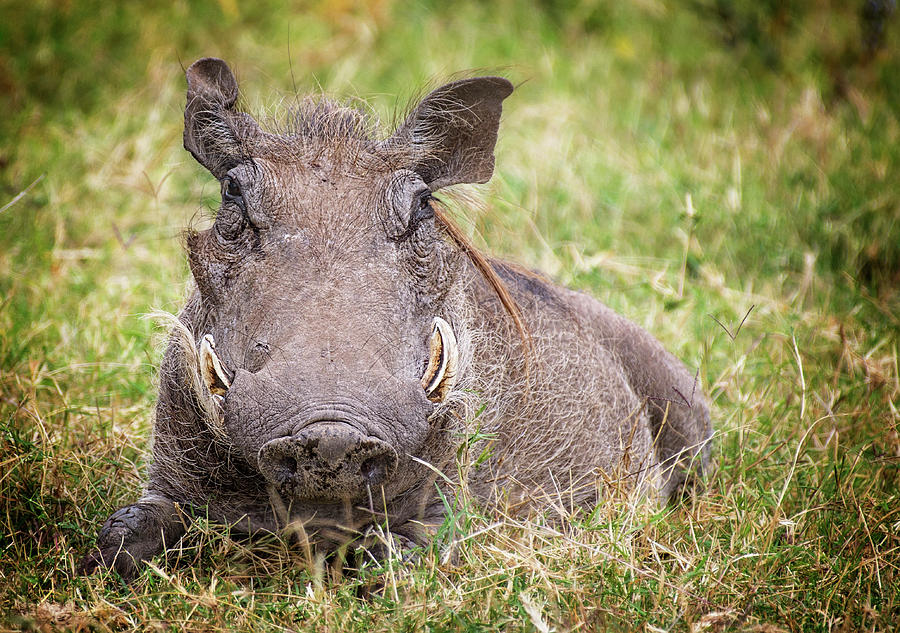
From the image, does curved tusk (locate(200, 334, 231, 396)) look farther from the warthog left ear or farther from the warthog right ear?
the warthog left ear

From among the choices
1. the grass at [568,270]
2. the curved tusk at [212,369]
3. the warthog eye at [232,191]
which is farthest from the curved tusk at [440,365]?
the warthog eye at [232,191]

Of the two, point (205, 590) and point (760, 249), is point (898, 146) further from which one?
point (205, 590)

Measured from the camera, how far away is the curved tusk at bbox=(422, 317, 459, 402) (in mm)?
2871

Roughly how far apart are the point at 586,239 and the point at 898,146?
2519 mm

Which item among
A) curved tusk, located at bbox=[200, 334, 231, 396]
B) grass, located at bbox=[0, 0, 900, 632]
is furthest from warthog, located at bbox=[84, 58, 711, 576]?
grass, located at bbox=[0, 0, 900, 632]

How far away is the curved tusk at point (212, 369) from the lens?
278cm

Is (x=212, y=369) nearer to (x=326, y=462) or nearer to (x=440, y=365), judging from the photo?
(x=326, y=462)

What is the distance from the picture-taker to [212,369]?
282 centimetres

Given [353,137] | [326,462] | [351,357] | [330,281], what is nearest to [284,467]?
[326,462]

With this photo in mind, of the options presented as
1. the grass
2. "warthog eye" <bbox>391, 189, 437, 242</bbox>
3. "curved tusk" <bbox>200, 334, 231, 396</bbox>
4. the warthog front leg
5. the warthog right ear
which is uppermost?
the warthog right ear

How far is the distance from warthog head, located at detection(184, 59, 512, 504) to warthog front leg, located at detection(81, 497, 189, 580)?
0.58 meters

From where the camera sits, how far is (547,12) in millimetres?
9141

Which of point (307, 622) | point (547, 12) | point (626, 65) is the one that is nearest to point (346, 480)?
point (307, 622)

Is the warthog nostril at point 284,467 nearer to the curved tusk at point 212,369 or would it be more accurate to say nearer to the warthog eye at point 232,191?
the curved tusk at point 212,369
